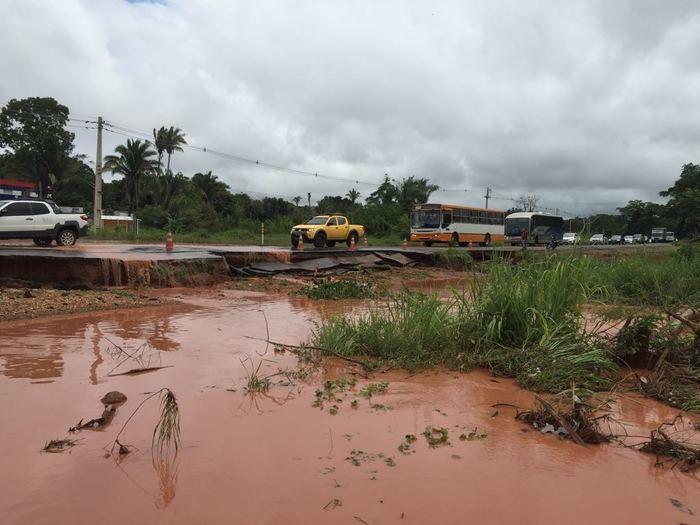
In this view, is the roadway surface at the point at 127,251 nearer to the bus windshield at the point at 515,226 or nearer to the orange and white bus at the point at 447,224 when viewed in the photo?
the orange and white bus at the point at 447,224

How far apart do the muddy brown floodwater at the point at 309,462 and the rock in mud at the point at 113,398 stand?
114mm

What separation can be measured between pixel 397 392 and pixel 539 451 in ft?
5.00

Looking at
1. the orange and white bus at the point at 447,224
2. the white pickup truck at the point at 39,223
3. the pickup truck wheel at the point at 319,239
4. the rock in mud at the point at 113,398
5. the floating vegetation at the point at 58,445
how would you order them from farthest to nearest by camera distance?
the orange and white bus at the point at 447,224 < the pickup truck wheel at the point at 319,239 < the white pickup truck at the point at 39,223 < the rock in mud at the point at 113,398 < the floating vegetation at the point at 58,445

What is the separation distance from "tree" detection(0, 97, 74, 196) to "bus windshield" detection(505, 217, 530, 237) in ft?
137

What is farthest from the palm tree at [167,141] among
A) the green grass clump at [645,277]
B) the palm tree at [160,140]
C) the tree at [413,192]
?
the green grass clump at [645,277]

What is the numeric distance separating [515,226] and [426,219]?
38.4ft

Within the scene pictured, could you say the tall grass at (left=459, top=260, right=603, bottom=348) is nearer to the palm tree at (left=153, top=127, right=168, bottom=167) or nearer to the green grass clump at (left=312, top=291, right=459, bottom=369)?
the green grass clump at (left=312, top=291, right=459, bottom=369)

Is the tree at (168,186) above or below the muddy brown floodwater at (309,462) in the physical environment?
above

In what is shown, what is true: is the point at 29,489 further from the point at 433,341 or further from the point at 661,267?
the point at 661,267

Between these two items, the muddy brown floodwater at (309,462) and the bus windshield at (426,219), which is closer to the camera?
the muddy brown floodwater at (309,462)

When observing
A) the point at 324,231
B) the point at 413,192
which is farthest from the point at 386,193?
the point at 324,231

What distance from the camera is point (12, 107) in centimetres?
4884

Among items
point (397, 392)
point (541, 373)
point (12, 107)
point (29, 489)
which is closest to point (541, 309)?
point (541, 373)

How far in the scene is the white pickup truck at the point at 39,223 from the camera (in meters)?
16.0
